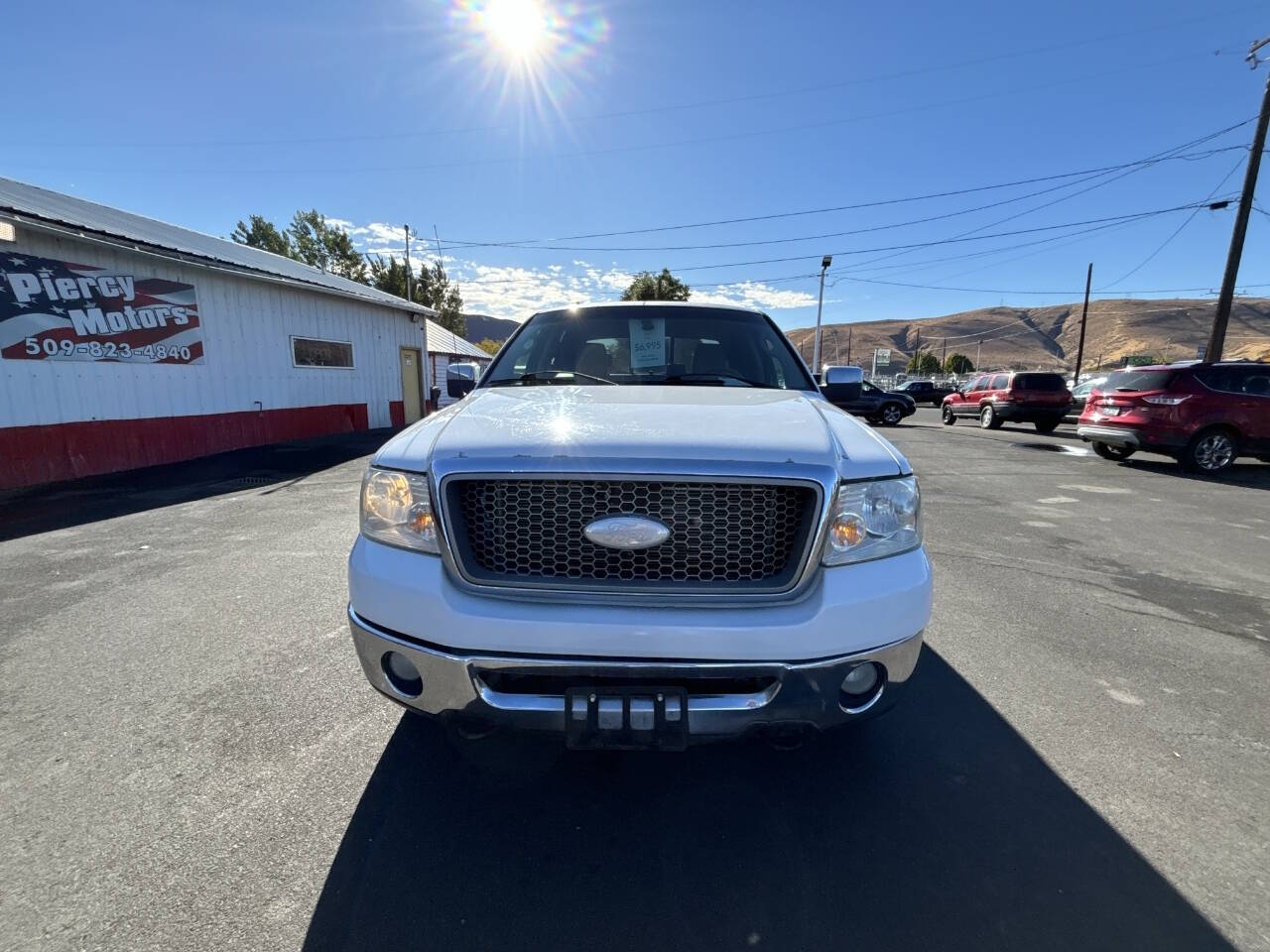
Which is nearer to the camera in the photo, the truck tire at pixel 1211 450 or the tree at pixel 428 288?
the truck tire at pixel 1211 450

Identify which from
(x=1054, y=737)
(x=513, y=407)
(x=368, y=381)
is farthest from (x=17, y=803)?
(x=368, y=381)

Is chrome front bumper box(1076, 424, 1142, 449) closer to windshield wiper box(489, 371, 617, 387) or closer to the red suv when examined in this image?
the red suv

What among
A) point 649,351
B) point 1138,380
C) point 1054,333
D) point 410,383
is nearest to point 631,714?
point 649,351

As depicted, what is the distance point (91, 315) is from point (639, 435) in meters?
10.9

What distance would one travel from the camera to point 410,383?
1742 cm

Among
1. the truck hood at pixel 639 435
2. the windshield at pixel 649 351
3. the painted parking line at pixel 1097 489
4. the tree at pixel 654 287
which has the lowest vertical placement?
the painted parking line at pixel 1097 489

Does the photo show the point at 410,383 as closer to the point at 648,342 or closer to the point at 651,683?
the point at 648,342

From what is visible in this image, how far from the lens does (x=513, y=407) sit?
218cm

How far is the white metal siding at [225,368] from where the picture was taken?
7867 millimetres

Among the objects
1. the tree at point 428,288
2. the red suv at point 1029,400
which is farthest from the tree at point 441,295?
the red suv at point 1029,400

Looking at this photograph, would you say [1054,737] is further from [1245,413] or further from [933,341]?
[933,341]

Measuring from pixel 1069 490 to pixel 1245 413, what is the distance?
3.95 m

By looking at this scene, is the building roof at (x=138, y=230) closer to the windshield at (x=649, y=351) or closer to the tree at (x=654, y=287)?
the windshield at (x=649, y=351)

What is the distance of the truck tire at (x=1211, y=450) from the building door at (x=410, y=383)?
58.7ft
